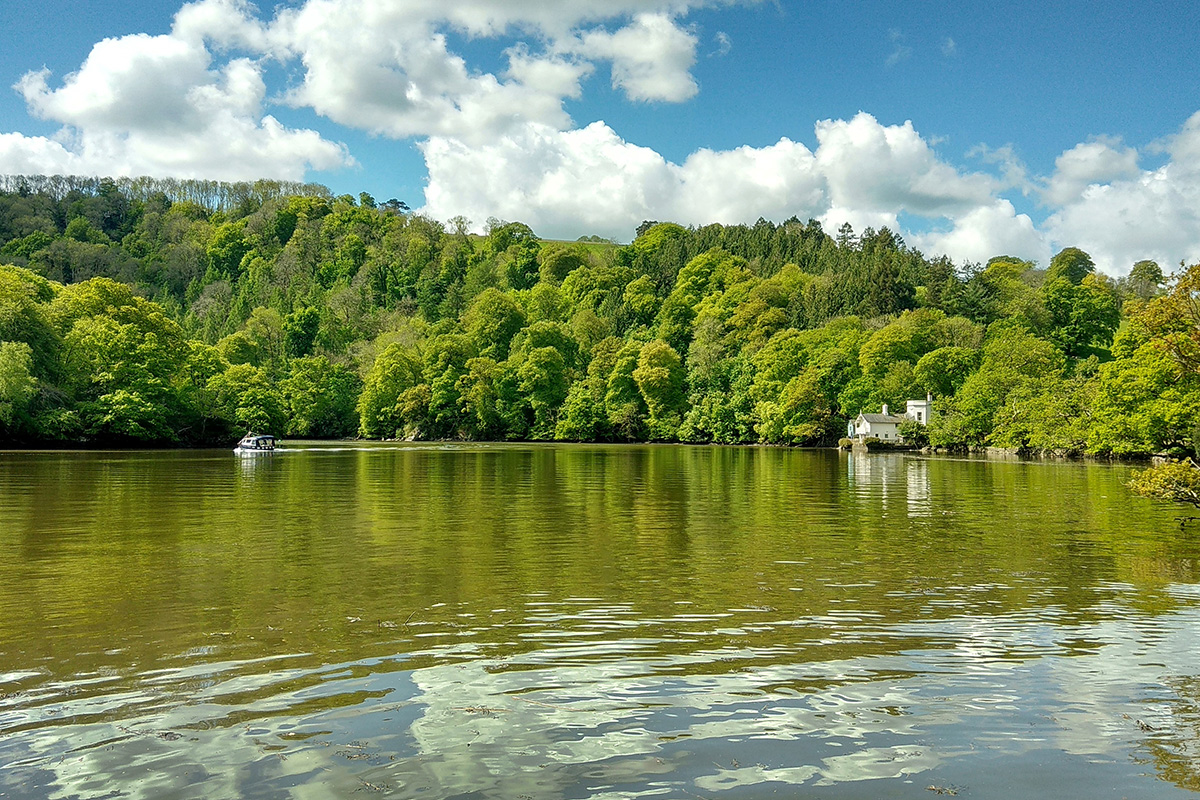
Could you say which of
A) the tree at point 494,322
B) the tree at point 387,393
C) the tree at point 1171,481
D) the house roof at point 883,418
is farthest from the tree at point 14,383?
the house roof at point 883,418

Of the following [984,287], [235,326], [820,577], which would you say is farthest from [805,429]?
[235,326]

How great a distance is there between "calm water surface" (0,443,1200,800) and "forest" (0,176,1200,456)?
13.0 m

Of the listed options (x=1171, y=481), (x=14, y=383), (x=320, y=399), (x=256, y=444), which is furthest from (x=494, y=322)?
(x=1171, y=481)

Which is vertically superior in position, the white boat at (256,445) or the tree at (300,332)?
the tree at (300,332)

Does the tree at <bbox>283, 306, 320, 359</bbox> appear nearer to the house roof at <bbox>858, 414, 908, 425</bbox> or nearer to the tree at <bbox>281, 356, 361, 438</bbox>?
the tree at <bbox>281, 356, 361, 438</bbox>

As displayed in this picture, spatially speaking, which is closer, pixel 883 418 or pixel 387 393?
pixel 883 418

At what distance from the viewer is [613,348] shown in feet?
453

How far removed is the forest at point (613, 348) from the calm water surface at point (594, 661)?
12971 mm

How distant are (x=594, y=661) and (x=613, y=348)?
129 meters

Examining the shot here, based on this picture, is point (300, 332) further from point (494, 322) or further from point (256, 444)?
point (256, 444)

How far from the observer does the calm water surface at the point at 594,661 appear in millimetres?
6738

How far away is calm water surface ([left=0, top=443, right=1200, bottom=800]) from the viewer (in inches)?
265

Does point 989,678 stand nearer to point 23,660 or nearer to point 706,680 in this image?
point 706,680

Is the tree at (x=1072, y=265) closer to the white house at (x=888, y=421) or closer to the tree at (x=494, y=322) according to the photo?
the white house at (x=888, y=421)
